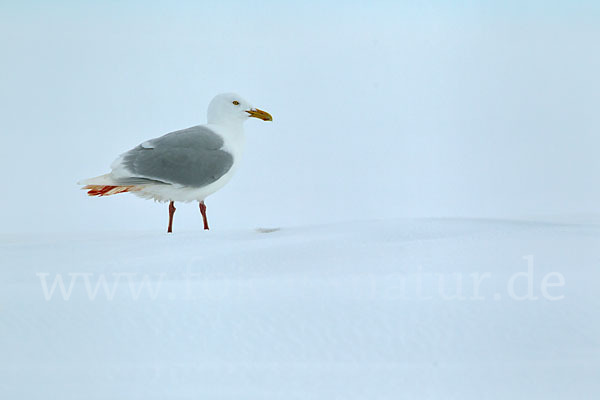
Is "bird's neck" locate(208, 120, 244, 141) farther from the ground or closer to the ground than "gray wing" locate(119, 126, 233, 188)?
farther from the ground

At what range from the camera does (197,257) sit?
2738 millimetres

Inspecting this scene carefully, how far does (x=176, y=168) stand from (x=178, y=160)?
39mm

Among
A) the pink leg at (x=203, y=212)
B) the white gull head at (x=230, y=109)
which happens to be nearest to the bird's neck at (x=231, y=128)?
the white gull head at (x=230, y=109)

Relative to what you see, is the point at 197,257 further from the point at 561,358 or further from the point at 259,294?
the point at 561,358

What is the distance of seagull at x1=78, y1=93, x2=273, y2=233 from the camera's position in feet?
12.1

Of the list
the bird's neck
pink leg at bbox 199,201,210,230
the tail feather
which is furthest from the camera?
the bird's neck

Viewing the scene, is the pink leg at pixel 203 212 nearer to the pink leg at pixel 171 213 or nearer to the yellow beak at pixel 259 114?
the pink leg at pixel 171 213

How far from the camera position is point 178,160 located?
3.71m

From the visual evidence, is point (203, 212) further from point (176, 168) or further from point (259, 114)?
point (259, 114)

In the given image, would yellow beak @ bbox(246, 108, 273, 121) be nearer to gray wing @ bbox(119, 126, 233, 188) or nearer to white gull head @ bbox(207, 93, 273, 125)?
white gull head @ bbox(207, 93, 273, 125)

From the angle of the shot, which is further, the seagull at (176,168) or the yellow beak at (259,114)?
the yellow beak at (259,114)

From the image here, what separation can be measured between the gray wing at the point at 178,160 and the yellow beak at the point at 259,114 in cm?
32

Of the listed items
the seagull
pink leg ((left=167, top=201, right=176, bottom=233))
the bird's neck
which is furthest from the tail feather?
the bird's neck

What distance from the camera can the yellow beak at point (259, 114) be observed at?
408cm
